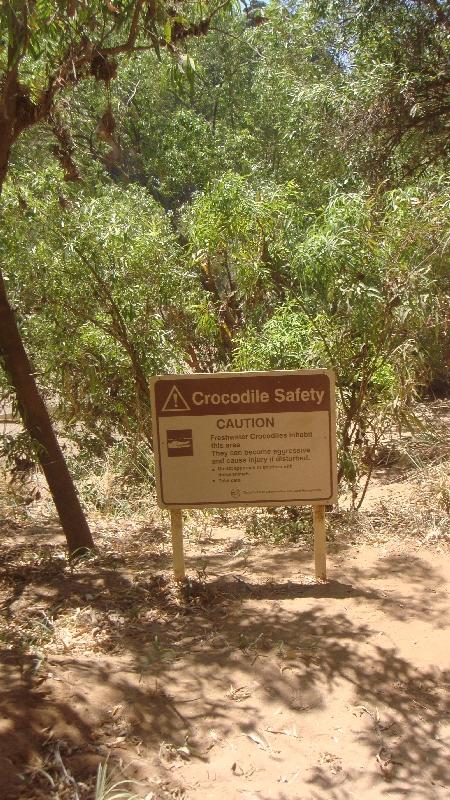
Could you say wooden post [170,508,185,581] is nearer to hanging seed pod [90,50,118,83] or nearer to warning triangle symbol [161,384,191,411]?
warning triangle symbol [161,384,191,411]

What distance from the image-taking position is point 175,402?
17.6 ft

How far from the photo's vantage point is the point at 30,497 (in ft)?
28.2

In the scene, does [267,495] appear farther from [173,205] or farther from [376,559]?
[173,205]

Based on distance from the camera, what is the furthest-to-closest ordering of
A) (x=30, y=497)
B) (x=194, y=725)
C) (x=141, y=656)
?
(x=30, y=497), (x=141, y=656), (x=194, y=725)

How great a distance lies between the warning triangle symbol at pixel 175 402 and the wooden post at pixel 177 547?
0.64 metres

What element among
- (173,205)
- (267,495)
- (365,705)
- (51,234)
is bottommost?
(365,705)

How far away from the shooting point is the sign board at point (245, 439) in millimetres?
5320

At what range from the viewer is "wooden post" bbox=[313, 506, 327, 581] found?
5.45 m

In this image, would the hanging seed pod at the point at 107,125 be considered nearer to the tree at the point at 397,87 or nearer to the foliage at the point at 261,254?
the foliage at the point at 261,254

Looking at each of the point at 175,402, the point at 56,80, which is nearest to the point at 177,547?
the point at 175,402

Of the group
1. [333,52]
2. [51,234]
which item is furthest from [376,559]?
[333,52]

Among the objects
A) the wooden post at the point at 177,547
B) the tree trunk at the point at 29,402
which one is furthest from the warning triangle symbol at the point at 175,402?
the tree trunk at the point at 29,402

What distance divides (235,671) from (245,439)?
4.86 feet

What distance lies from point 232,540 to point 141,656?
7.97ft
